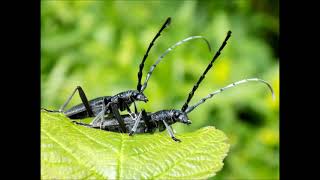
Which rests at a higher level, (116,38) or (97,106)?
(116,38)

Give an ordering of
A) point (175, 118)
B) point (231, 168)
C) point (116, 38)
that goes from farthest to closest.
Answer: point (116, 38)
point (231, 168)
point (175, 118)

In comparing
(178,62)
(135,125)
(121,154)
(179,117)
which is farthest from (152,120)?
(178,62)

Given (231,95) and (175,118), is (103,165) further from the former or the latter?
(231,95)

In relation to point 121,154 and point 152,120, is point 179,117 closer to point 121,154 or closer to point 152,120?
point 152,120

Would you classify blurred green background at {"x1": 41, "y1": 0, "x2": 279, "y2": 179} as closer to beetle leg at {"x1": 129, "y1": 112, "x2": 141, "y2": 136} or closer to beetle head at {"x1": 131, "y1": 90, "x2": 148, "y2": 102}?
beetle head at {"x1": 131, "y1": 90, "x2": 148, "y2": 102}

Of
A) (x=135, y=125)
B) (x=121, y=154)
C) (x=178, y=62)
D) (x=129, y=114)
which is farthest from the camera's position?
(x=178, y=62)
